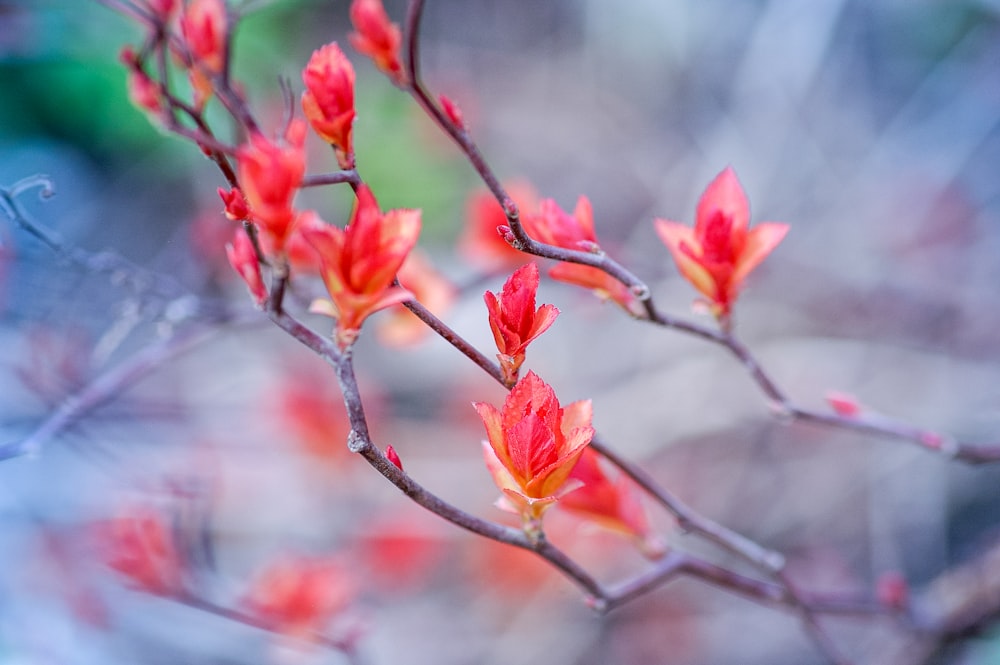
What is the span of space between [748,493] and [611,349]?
39 cm

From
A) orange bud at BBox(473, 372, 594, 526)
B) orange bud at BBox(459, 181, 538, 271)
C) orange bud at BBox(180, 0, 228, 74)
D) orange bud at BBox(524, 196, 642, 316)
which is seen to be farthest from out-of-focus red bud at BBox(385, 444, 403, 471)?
orange bud at BBox(459, 181, 538, 271)

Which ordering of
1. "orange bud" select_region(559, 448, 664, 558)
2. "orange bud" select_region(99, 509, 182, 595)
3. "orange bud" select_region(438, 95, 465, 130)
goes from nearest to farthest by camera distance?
"orange bud" select_region(438, 95, 465, 130), "orange bud" select_region(559, 448, 664, 558), "orange bud" select_region(99, 509, 182, 595)

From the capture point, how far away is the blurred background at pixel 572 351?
4.06ft

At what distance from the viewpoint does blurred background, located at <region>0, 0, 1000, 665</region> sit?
1237mm

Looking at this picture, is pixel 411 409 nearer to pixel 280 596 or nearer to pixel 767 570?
pixel 280 596

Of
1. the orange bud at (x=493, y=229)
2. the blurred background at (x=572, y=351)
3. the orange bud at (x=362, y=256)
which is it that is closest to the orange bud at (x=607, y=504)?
the orange bud at (x=362, y=256)

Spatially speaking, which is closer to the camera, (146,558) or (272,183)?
(272,183)

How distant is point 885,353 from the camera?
4.50ft

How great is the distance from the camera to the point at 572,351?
5.07 feet

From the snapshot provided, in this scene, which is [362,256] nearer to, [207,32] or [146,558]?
[207,32]

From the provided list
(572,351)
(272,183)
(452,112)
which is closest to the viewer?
(272,183)

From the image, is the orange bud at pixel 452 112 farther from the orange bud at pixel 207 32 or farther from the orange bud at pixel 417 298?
the orange bud at pixel 417 298

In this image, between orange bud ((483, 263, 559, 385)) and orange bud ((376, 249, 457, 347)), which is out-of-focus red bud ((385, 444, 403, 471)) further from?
orange bud ((376, 249, 457, 347))

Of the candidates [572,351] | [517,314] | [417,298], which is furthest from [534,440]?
[572,351]
